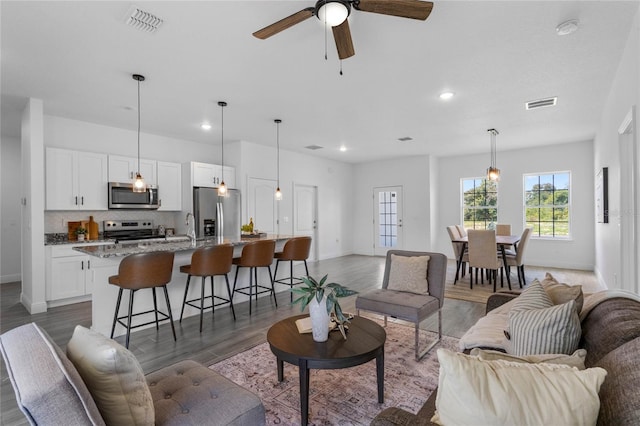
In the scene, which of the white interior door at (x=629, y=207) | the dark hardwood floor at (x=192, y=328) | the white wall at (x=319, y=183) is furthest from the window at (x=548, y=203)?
the white wall at (x=319, y=183)

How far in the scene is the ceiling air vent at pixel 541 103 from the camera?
4.34 metres

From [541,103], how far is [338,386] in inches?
180

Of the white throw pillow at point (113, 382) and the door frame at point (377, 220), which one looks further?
the door frame at point (377, 220)

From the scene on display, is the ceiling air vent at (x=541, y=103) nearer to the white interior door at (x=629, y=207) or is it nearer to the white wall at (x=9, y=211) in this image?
the white interior door at (x=629, y=207)

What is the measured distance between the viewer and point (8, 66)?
3264mm

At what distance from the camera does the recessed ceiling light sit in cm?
254

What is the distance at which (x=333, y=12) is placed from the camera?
2.04m

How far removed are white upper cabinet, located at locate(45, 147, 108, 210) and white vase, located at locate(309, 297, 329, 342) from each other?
4.64 metres

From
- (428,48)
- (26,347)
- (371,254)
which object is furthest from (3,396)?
(371,254)

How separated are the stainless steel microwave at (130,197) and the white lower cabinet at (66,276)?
0.95 metres

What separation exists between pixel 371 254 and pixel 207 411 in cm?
836

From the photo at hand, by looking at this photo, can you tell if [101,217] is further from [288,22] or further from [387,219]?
[387,219]

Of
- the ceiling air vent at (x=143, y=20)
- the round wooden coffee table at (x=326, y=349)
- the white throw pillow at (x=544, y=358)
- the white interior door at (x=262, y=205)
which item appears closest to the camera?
the white throw pillow at (x=544, y=358)

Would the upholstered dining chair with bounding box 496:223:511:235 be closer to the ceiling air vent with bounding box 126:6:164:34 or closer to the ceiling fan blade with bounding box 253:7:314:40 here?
the ceiling fan blade with bounding box 253:7:314:40
